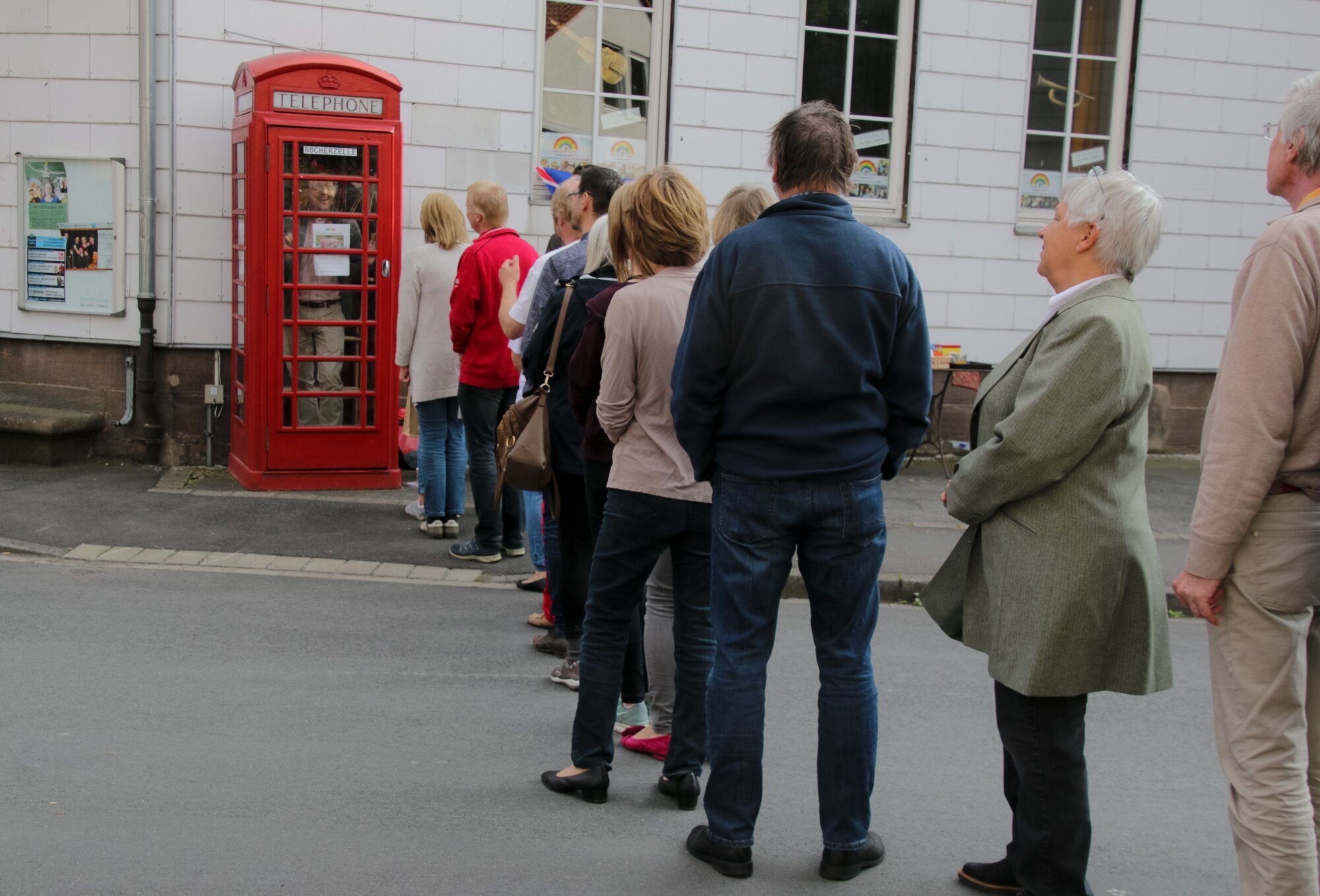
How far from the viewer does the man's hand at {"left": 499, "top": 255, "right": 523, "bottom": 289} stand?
21.0 feet

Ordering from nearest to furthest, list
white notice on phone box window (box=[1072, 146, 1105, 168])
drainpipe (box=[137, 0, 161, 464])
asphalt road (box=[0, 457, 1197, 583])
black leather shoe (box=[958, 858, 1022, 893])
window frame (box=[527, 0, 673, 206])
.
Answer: black leather shoe (box=[958, 858, 1022, 893]) < asphalt road (box=[0, 457, 1197, 583]) < drainpipe (box=[137, 0, 161, 464]) < window frame (box=[527, 0, 673, 206]) < white notice on phone box window (box=[1072, 146, 1105, 168])

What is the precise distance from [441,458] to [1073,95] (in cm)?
659

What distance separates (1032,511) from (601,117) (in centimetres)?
753

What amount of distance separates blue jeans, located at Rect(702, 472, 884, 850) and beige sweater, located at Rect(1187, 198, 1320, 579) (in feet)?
2.96

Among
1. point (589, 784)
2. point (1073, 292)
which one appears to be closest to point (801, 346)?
point (1073, 292)

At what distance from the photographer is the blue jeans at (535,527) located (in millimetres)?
6035

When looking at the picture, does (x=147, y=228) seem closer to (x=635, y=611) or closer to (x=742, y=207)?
(x=742, y=207)

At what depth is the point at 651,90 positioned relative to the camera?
10188 millimetres

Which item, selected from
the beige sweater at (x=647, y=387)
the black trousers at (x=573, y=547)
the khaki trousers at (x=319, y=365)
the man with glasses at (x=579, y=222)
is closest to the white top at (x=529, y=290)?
the man with glasses at (x=579, y=222)

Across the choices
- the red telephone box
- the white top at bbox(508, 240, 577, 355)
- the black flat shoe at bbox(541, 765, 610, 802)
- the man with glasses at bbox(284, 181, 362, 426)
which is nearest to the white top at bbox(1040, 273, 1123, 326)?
the black flat shoe at bbox(541, 765, 610, 802)

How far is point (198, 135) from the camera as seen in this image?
910cm

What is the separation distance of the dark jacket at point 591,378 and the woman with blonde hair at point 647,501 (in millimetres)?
132

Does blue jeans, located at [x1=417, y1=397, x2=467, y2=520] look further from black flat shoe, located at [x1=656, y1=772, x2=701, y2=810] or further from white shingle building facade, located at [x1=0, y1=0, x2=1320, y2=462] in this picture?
black flat shoe, located at [x1=656, y1=772, x2=701, y2=810]

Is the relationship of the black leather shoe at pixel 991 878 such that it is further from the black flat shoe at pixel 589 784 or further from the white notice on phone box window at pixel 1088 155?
the white notice on phone box window at pixel 1088 155
